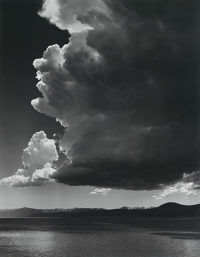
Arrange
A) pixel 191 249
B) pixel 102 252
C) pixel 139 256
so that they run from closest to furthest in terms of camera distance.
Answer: pixel 139 256 → pixel 102 252 → pixel 191 249

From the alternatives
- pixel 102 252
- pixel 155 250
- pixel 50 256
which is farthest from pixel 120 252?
pixel 50 256

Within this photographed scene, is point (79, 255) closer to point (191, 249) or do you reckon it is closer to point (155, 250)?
point (155, 250)

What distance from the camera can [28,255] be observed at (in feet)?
191

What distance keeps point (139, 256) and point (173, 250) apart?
37.4 feet

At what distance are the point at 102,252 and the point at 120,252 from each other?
312 cm

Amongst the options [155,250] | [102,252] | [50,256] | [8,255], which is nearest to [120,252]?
[102,252]

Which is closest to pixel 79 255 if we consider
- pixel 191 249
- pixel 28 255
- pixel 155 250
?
pixel 28 255

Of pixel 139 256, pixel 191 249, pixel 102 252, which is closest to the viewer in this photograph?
pixel 139 256

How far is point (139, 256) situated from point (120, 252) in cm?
567

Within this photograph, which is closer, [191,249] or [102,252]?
[102,252]

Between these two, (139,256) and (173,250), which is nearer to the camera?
(139,256)

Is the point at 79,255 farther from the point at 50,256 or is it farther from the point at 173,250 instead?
the point at 173,250

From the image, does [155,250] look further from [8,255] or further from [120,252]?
[8,255]

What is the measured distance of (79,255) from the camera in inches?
2287
